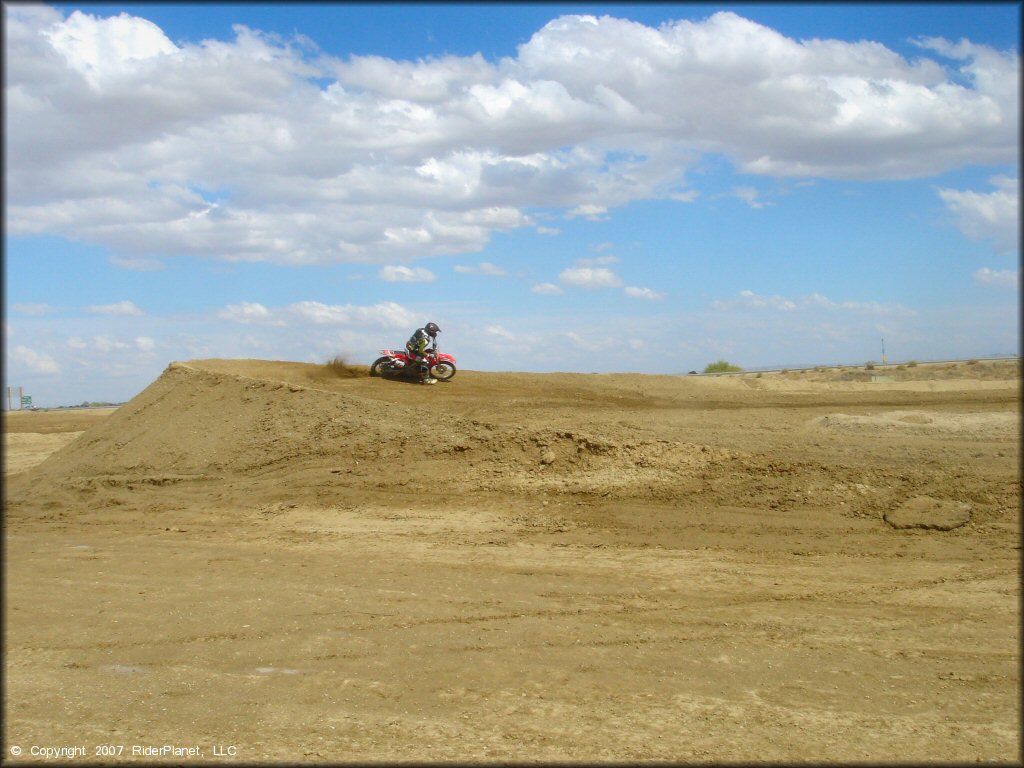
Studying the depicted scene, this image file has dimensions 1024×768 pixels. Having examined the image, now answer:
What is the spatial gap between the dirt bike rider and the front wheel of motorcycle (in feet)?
0.97

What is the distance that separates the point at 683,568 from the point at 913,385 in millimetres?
15323

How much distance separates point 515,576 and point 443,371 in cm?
1129

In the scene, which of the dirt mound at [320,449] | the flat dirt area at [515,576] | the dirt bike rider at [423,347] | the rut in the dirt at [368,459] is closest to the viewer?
the flat dirt area at [515,576]

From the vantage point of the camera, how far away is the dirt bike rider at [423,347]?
70.4 feet

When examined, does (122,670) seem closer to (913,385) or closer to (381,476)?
(381,476)

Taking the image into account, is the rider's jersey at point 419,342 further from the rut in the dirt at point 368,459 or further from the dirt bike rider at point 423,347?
the rut in the dirt at point 368,459

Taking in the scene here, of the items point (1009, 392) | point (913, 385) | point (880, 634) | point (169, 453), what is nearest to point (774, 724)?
point (880, 634)

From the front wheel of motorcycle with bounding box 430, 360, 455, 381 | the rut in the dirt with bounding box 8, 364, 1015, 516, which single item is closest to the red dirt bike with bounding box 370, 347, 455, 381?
the front wheel of motorcycle with bounding box 430, 360, 455, 381

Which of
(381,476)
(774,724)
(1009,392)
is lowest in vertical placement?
(774,724)

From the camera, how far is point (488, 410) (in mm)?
18359

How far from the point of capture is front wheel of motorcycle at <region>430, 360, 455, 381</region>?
860 inches

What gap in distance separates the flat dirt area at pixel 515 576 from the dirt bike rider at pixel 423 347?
1213 mm

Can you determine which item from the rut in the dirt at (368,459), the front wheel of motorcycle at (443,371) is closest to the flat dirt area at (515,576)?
the rut in the dirt at (368,459)

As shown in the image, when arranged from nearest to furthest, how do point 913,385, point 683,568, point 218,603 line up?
point 218,603, point 683,568, point 913,385
